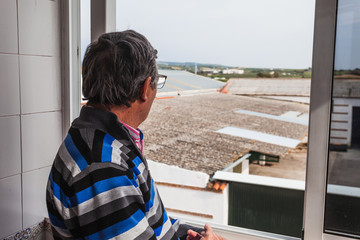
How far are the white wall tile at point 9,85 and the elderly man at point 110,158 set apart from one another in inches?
26.5

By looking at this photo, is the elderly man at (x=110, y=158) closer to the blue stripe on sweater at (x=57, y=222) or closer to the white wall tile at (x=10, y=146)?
the blue stripe on sweater at (x=57, y=222)

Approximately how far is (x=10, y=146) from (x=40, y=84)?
268 millimetres

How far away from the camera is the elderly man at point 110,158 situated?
0.54 meters

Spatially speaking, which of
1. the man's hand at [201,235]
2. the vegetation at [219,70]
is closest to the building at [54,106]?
the vegetation at [219,70]

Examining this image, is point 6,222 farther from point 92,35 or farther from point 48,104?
point 92,35

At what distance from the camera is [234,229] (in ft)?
4.10

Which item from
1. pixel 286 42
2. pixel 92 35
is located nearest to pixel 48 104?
pixel 92 35

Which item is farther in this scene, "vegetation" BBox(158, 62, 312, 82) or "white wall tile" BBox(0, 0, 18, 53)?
"vegetation" BBox(158, 62, 312, 82)

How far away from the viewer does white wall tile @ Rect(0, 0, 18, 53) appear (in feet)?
3.81

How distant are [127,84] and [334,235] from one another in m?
0.84

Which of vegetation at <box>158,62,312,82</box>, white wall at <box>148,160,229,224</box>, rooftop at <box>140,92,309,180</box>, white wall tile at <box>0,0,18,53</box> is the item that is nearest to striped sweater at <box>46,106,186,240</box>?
vegetation at <box>158,62,312,82</box>

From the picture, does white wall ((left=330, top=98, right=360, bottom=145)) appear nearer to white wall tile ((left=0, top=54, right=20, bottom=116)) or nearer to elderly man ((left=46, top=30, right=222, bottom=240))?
elderly man ((left=46, top=30, right=222, bottom=240))

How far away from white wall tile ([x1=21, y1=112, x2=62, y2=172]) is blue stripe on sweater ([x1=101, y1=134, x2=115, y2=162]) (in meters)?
0.81

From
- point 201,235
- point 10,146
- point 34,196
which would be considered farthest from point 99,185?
point 34,196
